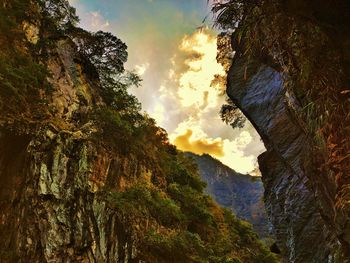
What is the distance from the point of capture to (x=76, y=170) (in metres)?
18.8

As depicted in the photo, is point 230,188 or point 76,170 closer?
point 76,170

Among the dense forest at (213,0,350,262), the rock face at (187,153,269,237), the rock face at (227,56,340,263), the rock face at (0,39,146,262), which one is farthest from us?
the rock face at (187,153,269,237)

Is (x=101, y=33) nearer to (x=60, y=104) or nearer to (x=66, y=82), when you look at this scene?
(x=66, y=82)

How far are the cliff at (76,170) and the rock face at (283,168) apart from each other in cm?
773

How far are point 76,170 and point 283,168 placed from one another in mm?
10342

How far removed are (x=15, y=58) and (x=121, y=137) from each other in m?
7.35

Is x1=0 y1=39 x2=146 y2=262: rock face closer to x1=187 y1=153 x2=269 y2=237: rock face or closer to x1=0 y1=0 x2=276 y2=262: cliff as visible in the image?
x1=0 y1=0 x2=276 y2=262: cliff

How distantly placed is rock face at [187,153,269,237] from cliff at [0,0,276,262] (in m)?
52.0

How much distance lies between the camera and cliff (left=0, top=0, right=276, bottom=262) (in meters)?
17.3

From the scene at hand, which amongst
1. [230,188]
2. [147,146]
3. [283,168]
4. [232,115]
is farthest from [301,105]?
[230,188]

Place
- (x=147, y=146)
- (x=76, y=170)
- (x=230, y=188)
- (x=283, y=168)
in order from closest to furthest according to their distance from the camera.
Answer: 1. (x=283, y=168)
2. (x=76, y=170)
3. (x=147, y=146)
4. (x=230, y=188)

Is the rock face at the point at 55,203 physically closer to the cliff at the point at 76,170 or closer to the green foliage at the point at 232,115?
the cliff at the point at 76,170

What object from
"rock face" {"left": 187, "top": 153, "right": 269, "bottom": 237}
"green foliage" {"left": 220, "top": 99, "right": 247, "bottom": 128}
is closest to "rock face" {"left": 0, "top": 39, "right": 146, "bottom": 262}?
"green foliage" {"left": 220, "top": 99, "right": 247, "bottom": 128}

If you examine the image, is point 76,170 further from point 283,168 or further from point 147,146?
point 283,168
